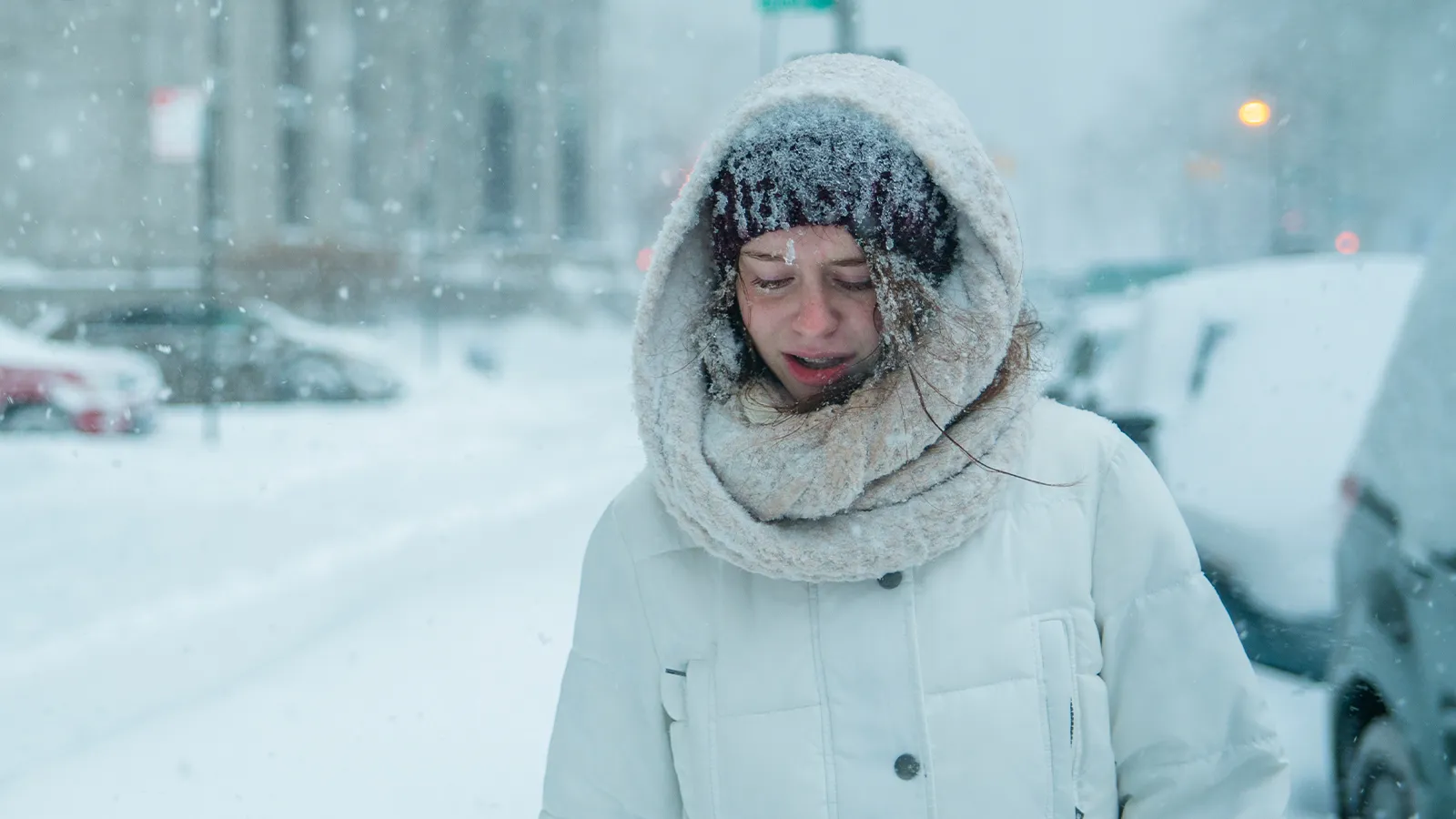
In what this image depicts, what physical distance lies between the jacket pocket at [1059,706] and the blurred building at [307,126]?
18941mm

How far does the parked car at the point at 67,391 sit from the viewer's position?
38.3ft

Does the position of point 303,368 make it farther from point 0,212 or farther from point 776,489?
point 776,489

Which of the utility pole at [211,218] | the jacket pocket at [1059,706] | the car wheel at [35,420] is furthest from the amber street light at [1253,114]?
the car wheel at [35,420]

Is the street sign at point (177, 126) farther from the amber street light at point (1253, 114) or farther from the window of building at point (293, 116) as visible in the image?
the window of building at point (293, 116)

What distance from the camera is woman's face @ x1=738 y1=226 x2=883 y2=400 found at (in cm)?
151

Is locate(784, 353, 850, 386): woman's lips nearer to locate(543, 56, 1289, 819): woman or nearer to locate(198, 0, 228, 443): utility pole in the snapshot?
locate(543, 56, 1289, 819): woman

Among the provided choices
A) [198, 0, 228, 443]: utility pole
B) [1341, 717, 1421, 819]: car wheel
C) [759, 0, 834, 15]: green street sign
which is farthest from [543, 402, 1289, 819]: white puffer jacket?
[198, 0, 228, 443]: utility pole

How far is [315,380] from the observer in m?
17.1

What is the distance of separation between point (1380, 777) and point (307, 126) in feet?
89.2

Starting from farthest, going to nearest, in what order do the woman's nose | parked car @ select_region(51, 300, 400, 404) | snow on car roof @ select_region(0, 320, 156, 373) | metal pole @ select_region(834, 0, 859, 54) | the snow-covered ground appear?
parked car @ select_region(51, 300, 400, 404), snow on car roof @ select_region(0, 320, 156, 373), metal pole @ select_region(834, 0, 859, 54), the snow-covered ground, the woman's nose

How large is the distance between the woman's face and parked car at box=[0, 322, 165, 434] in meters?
12.1

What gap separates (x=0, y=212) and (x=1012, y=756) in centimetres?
2531

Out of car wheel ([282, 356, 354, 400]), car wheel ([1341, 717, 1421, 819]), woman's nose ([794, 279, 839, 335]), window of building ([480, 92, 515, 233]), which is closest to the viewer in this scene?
woman's nose ([794, 279, 839, 335])

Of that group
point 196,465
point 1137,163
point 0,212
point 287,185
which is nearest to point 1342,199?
point 1137,163
